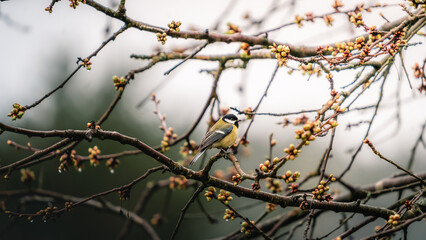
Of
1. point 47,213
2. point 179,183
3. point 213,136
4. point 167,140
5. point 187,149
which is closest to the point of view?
point 47,213

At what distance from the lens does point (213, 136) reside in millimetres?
3783

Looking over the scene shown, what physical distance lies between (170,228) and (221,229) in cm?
205

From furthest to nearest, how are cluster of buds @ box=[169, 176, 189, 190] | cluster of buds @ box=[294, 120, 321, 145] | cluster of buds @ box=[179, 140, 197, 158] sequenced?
cluster of buds @ box=[169, 176, 189, 190], cluster of buds @ box=[179, 140, 197, 158], cluster of buds @ box=[294, 120, 321, 145]

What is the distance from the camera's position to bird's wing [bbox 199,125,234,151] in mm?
3509

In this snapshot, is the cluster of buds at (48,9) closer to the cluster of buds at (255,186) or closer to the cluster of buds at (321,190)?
the cluster of buds at (255,186)

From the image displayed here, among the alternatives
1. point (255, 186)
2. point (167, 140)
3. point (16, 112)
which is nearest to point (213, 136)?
point (167, 140)

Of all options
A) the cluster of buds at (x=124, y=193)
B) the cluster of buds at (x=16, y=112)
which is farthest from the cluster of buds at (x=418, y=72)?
the cluster of buds at (x=16, y=112)

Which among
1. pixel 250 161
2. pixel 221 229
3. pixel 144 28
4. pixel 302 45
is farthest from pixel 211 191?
pixel 250 161

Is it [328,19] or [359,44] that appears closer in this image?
[359,44]

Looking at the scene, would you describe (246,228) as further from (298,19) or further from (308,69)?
(298,19)

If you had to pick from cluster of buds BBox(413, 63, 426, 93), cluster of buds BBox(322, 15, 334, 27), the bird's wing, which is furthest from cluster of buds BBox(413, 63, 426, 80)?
the bird's wing

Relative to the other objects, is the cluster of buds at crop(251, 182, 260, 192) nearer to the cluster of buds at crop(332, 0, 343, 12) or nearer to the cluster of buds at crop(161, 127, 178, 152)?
the cluster of buds at crop(161, 127, 178, 152)

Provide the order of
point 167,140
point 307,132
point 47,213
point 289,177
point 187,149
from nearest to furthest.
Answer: point 307,132, point 289,177, point 47,213, point 167,140, point 187,149

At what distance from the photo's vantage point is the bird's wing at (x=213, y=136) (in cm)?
351
